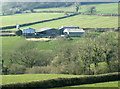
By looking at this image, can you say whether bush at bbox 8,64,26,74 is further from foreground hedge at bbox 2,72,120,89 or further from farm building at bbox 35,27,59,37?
farm building at bbox 35,27,59,37

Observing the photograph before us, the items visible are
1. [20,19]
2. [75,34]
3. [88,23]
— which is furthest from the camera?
[20,19]

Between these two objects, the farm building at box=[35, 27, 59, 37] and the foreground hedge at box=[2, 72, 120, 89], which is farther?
the farm building at box=[35, 27, 59, 37]

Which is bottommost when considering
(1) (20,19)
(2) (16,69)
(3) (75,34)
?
(2) (16,69)

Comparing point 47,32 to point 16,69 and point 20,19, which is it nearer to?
point 16,69

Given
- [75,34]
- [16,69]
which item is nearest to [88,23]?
[75,34]

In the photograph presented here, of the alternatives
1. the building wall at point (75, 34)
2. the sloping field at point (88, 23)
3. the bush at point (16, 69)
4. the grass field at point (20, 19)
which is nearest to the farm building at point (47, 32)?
the building wall at point (75, 34)

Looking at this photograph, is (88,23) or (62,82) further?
(88,23)

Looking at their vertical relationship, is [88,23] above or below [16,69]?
above

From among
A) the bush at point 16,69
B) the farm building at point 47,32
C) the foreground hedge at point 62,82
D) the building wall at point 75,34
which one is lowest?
the bush at point 16,69

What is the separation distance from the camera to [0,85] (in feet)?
48.8

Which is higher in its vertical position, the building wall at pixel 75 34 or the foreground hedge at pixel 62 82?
the foreground hedge at pixel 62 82

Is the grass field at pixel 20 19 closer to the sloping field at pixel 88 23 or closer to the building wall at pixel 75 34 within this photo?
the sloping field at pixel 88 23

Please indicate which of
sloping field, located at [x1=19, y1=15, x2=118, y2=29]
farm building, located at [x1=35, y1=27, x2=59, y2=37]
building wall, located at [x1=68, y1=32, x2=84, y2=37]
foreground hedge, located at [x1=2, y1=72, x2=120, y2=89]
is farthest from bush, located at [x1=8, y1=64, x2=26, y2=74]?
sloping field, located at [x1=19, y1=15, x2=118, y2=29]

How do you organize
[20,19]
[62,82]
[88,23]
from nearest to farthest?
[62,82], [88,23], [20,19]
